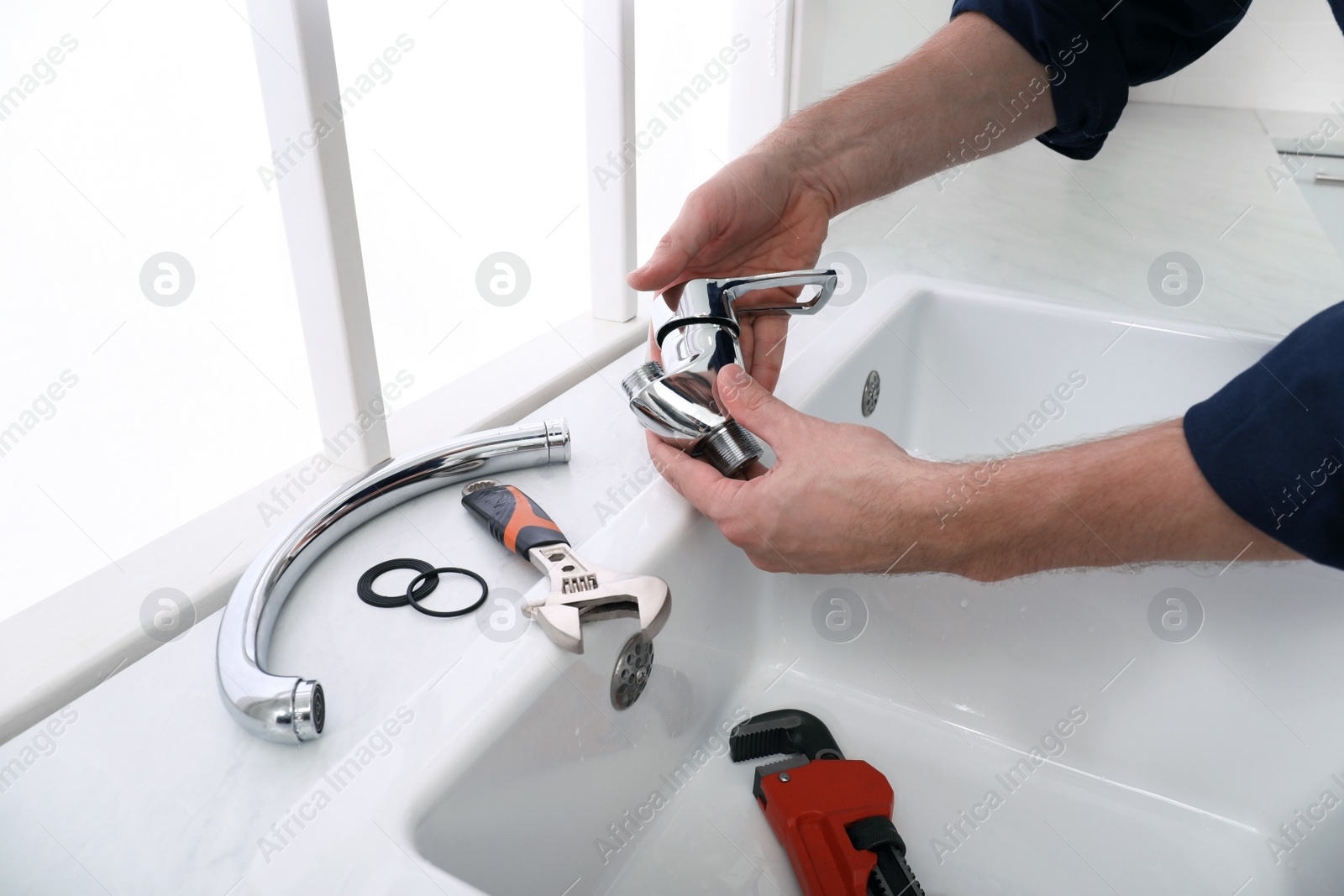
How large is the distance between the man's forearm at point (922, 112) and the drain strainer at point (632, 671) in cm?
39

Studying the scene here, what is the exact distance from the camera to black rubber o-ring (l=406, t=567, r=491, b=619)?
0.46 m

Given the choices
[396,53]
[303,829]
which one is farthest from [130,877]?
[396,53]

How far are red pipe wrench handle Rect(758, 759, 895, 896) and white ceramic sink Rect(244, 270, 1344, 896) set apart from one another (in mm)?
28

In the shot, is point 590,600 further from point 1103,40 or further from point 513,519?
point 1103,40

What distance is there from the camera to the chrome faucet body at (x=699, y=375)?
1.70ft

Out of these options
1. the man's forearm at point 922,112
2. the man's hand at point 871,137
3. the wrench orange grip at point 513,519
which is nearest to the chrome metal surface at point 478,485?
the wrench orange grip at point 513,519

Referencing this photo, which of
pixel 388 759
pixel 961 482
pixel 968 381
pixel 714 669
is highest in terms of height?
pixel 388 759

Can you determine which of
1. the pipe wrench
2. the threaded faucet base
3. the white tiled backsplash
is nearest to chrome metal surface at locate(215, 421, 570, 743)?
the threaded faucet base

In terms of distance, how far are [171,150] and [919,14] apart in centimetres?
131

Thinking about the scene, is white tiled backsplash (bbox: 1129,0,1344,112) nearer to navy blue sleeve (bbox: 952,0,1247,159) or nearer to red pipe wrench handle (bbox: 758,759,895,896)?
navy blue sleeve (bbox: 952,0,1247,159)

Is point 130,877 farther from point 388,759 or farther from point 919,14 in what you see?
point 919,14

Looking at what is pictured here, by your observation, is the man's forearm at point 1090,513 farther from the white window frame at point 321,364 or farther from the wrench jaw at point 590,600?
the white window frame at point 321,364

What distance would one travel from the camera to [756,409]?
500mm

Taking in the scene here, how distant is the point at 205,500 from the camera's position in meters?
0.76
